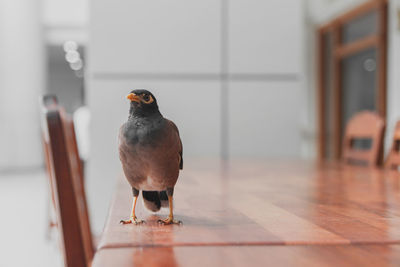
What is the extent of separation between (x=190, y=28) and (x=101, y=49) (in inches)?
20.5

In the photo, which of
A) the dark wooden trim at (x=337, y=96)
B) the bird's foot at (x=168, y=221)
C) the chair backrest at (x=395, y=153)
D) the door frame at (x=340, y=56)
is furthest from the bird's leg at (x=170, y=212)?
the dark wooden trim at (x=337, y=96)

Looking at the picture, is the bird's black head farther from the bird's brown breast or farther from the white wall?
the white wall

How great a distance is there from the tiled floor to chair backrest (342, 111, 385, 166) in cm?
157

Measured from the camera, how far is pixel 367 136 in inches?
75.8

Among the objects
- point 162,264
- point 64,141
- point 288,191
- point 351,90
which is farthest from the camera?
point 351,90

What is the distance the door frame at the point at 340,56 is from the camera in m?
5.54

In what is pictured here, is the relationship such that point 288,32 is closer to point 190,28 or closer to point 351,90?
point 190,28

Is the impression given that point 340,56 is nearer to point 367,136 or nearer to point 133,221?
point 367,136

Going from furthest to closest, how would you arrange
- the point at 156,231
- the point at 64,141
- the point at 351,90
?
the point at 351,90 → the point at 64,141 → the point at 156,231

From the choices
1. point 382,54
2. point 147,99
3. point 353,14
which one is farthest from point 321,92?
point 147,99

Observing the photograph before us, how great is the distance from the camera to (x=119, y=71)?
259cm

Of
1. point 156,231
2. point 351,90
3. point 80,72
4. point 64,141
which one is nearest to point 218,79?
point 64,141

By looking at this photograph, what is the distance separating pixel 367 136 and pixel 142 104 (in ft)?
5.34

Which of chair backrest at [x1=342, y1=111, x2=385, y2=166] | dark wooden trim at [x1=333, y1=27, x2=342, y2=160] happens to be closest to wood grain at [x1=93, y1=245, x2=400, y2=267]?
chair backrest at [x1=342, y1=111, x2=385, y2=166]
